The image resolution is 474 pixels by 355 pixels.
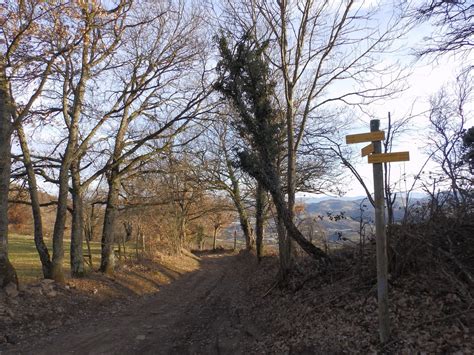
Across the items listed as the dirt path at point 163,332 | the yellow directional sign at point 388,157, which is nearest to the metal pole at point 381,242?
the yellow directional sign at point 388,157

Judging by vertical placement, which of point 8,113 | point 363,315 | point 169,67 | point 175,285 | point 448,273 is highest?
point 169,67

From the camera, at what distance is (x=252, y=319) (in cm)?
999

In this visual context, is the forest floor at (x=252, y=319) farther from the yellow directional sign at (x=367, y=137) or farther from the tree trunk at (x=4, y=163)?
the yellow directional sign at (x=367, y=137)

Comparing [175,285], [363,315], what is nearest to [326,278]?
[363,315]

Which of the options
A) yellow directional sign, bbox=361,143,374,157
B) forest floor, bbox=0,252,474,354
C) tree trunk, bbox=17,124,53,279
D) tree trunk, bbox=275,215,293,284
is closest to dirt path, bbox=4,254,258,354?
forest floor, bbox=0,252,474,354

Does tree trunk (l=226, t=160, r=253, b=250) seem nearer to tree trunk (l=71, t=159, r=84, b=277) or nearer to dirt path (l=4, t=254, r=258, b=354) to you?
tree trunk (l=71, t=159, r=84, b=277)

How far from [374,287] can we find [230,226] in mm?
44296

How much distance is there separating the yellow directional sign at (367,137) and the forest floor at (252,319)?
2.71m

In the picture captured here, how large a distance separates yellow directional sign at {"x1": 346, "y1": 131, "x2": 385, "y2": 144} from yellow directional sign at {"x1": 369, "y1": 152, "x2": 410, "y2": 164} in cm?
25

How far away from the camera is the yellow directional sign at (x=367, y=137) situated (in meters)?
5.74

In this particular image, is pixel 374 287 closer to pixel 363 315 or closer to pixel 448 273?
pixel 363 315

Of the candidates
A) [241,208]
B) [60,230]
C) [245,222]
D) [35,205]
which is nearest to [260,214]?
[245,222]

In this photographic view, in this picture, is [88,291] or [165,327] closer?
[165,327]

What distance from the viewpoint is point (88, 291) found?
512 inches
